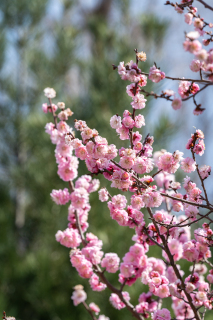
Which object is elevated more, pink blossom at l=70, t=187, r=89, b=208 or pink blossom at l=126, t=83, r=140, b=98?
pink blossom at l=126, t=83, r=140, b=98

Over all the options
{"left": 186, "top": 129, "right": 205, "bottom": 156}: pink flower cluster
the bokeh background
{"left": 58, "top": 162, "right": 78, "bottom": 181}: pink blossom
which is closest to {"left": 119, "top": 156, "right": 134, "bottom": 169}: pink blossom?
{"left": 186, "top": 129, "right": 205, "bottom": 156}: pink flower cluster

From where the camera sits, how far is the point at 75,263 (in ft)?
2.01

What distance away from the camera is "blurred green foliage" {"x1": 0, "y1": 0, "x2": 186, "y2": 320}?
2.20 m

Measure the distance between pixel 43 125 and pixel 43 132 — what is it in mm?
58

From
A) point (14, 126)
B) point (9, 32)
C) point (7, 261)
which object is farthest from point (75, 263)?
point (9, 32)

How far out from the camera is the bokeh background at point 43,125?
2.19m

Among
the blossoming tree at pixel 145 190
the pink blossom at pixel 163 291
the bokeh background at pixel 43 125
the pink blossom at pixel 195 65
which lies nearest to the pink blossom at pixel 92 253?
the blossoming tree at pixel 145 190

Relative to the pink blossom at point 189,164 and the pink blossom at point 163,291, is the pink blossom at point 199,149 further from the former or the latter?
the pink blossom at point 163,291

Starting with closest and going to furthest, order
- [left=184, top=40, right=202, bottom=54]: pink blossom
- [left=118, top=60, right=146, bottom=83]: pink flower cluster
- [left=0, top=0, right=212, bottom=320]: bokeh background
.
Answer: [left=184, top=40, right=202, bottom=54]: pink blossom → [left=118, top=60, right=146, bottom=83]: pink flower cluster → [left=0, top=0, right=212, bottom=320]: bokeh background

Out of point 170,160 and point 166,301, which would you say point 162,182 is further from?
point 166,301

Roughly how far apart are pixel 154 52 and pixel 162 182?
5.89 feet

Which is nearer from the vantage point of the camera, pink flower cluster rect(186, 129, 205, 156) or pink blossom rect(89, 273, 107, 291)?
pink flower cluster rect(186, 129, 205, 156)

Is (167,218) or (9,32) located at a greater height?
(9,32)

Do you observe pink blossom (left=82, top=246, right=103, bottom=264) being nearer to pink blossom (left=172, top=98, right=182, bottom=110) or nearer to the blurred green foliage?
pink blossom (left=172, top=98, right=182, bottom=110)
